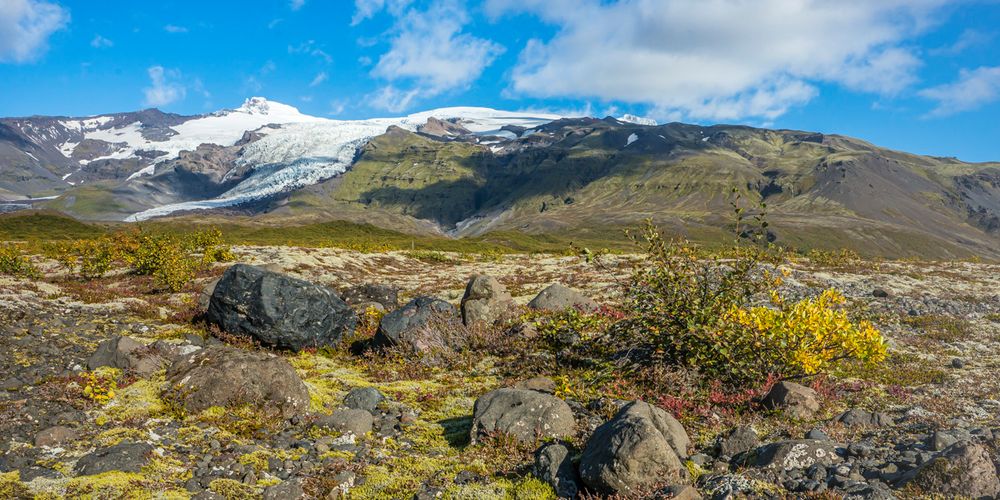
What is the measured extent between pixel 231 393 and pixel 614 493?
794cm

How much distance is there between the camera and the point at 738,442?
29.5 feet

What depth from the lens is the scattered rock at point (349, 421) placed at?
10180 millimetres

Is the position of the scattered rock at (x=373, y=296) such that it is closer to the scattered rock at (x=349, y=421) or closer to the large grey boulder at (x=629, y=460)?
the scattered rock at (x=349, y=421)

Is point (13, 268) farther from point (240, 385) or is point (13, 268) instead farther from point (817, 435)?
point (817, 435)

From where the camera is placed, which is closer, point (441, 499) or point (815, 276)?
point (441, 499)

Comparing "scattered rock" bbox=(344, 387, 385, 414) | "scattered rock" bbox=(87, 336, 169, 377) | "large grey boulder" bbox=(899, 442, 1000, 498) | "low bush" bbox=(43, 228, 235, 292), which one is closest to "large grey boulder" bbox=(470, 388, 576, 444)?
"scattered rock" bbox=(344, 387, 385, 414)

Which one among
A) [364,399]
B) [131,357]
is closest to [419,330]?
[364,399]

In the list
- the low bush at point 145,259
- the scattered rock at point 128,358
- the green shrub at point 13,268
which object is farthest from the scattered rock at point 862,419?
the green shrub at point 13,268

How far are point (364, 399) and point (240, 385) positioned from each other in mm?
2573

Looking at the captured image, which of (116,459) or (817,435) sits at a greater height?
(817,435)

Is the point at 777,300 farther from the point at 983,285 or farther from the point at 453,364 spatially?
the point at 983,285

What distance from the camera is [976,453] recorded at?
6.91 metres

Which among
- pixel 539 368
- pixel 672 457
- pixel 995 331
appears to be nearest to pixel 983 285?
pixel 995 331

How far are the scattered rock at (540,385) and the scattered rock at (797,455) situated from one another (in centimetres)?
486
